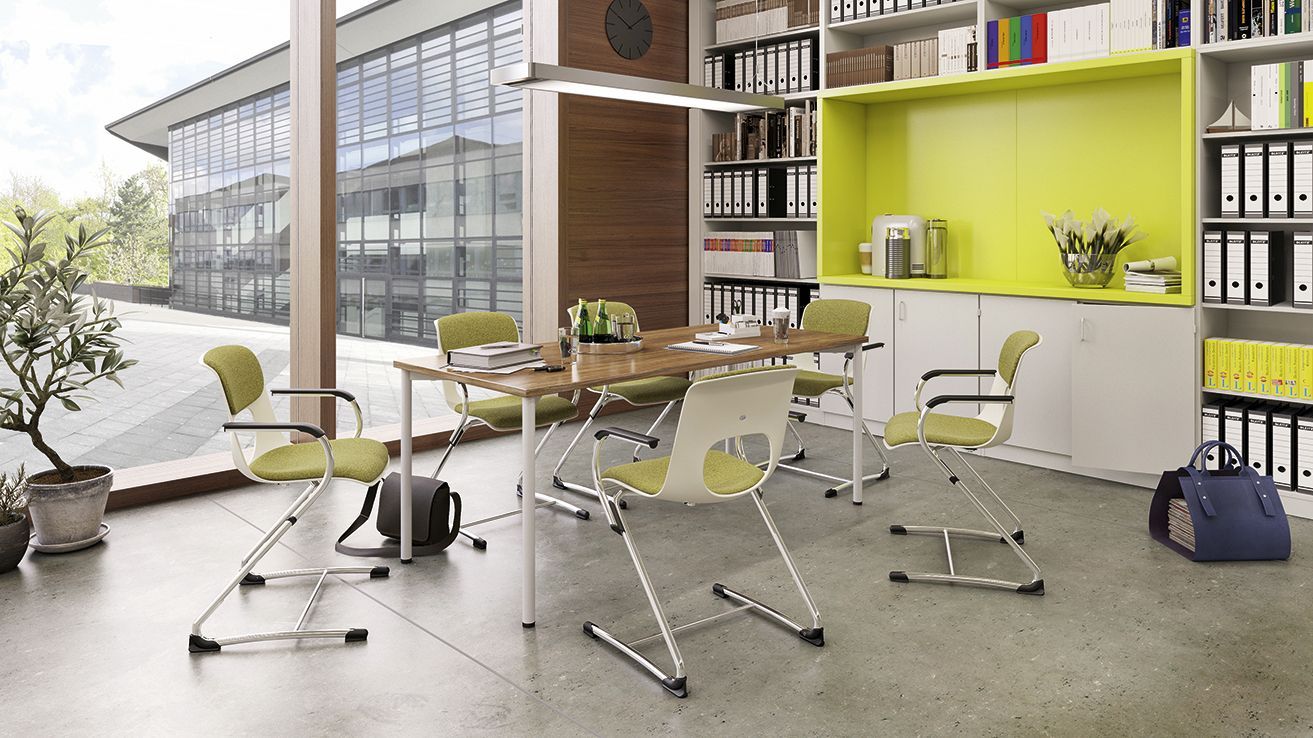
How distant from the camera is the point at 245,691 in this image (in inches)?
111

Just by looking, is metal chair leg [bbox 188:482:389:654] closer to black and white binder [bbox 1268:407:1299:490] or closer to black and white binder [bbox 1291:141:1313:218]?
black and white binder [bbox 1268:407:1299:490]

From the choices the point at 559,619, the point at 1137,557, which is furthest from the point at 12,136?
the point at 1137,557

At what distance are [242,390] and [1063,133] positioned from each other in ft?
14.9

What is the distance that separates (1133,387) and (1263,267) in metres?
0.78

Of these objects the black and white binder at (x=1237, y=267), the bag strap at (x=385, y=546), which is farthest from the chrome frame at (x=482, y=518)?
the black and white binder at (x=1237, y=267)

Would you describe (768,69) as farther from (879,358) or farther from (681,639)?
(681,639)

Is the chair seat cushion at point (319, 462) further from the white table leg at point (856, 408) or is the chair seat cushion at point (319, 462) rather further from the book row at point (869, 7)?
the book row at point (869, 7)

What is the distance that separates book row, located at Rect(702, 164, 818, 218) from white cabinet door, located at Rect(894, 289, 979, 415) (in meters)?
1.03

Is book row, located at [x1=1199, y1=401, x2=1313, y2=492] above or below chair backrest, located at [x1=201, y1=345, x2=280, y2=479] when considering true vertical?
below

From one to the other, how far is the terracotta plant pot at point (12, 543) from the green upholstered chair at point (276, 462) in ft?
3.16

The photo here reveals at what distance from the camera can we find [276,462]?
3.46 meters

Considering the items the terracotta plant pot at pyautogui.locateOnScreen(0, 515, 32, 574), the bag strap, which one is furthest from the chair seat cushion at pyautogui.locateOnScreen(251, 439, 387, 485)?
the terracotta plant pot at pyautogui.locateOnScreen(0, 515, 32, 574)

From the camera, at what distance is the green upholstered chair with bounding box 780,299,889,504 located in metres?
5.00

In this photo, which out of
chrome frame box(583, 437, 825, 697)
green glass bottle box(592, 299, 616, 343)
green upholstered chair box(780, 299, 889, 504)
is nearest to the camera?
chrome frame box(583, 437, 825, 697)
